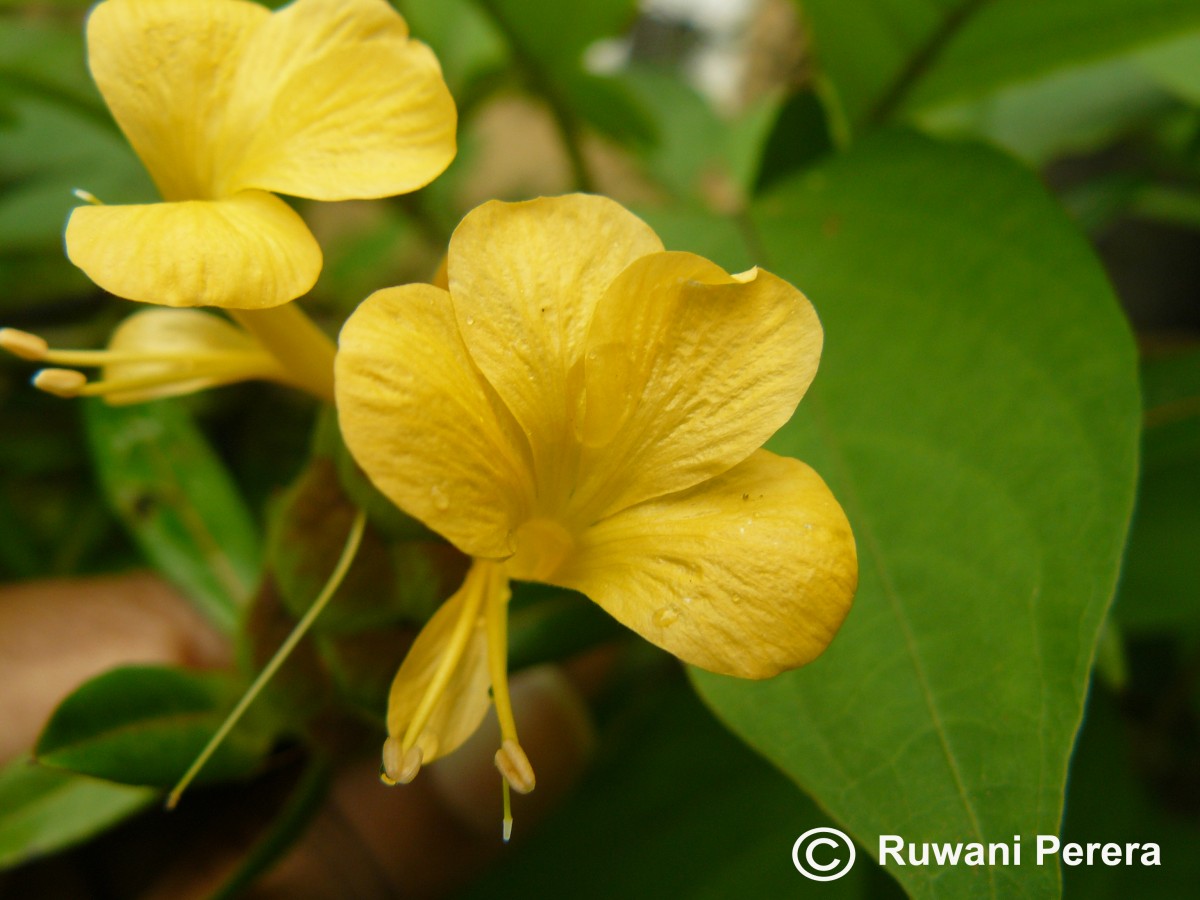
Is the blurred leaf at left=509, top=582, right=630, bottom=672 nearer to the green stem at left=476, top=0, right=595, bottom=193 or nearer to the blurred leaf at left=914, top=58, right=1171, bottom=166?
the green stem at left=476, top=0, right=595, bottom=193

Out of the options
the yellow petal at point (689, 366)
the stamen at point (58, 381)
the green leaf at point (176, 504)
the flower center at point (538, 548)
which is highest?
the yellow petal at point (689, 366)

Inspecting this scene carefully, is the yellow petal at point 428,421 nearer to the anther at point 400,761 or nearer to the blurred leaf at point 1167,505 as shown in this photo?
the anther at point 400,761

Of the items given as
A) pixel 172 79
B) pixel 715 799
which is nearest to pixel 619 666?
pixel 715 799

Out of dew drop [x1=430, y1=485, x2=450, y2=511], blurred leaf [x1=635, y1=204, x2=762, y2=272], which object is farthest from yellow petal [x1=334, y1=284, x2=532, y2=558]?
blurred leaf [x1=635, y1=204, x2=762, y2=272]

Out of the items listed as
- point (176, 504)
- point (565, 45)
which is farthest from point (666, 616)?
point (565, 45)

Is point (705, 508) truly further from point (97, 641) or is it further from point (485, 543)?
point (97, 641)

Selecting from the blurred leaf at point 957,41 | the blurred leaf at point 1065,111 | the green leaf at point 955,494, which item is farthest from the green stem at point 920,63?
the blurred leaf at point 1065,111
